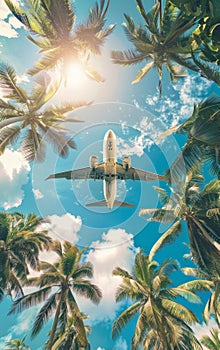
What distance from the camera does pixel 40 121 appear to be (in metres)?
14.7

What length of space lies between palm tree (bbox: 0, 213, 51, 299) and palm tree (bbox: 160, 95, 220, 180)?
44.2ft

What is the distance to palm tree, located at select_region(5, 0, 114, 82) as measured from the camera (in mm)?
12211

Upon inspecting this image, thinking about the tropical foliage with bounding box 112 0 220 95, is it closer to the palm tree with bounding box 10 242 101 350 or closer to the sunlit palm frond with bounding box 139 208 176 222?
the sunlit palm frond with bounding box 139 208 176 222

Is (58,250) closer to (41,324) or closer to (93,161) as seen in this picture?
(41,324)

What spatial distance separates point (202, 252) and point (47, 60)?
13.7m

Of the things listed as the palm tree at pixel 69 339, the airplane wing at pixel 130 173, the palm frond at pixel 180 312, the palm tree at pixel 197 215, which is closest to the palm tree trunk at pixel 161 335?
the palm frond at pixel 180 312

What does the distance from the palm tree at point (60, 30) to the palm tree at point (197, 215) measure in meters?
9.33

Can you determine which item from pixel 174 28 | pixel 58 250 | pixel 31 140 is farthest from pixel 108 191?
pixel 174 28

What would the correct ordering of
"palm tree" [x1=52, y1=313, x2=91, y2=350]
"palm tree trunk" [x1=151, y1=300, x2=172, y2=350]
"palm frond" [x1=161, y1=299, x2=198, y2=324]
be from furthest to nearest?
"palm tree" [x1=52, y1=313, x2=91, y2=350] → "palm frond" [x1=161, y1=299, x2=198, y2=324] → "palm tree trunk" [x1=151, y1=300, x2=172, y2=350]

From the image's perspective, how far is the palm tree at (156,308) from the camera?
15477 mm

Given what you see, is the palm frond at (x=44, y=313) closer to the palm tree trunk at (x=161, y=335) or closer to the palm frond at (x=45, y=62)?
the palm tree trunk at (x=161, y=335)

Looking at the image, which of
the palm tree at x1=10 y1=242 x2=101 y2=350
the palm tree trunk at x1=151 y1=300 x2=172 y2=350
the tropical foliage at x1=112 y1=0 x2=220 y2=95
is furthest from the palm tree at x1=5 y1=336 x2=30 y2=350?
the tropical foliage at x1=112 y1=0 x2=220 y2=95

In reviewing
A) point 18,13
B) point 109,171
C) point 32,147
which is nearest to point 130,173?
point 109,171

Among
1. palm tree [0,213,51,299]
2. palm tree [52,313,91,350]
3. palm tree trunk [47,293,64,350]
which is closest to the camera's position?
palm tree trunk [47,293,64,350]
